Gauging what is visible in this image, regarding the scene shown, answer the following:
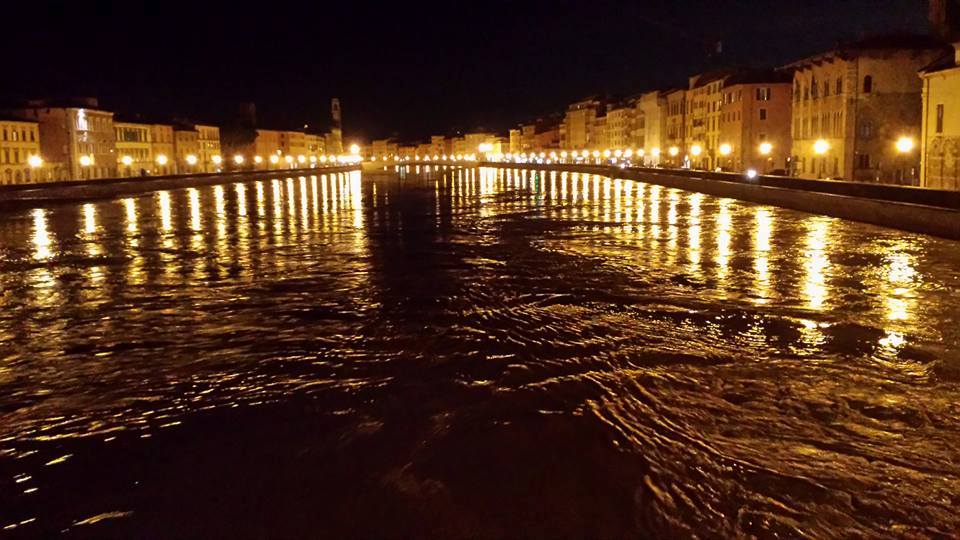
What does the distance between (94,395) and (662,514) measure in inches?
257

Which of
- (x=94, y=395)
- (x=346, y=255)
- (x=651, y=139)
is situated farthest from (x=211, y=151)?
(x=94, y=395)

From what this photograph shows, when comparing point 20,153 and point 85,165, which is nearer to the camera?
point 20,153

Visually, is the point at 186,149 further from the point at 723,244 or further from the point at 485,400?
the point at 485,400

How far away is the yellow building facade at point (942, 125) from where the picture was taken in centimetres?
4000

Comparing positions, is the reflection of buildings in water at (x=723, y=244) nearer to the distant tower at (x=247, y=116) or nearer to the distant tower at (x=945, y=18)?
the distant tower at (x=945, y=18)

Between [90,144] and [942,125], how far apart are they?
84.9 metres

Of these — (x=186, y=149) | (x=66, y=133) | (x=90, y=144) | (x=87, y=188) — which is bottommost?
(x=87, y=188)

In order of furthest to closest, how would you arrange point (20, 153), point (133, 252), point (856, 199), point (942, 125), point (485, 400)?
1. point (20, 153)
2. point (942, 125)
3. point (856, 199)
4. point (133, 252)
5. point (485, 400)

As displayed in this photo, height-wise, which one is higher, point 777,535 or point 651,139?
point 651,139

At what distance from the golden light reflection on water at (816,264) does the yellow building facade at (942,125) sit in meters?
15.0

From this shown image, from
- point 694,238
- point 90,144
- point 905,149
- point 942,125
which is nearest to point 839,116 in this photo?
point 905,149

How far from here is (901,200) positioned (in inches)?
1147

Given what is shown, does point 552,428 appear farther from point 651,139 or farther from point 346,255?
point 651,139

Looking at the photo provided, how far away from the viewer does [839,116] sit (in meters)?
56.0
